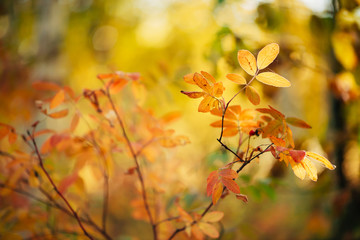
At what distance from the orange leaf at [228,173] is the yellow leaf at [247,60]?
0.24m

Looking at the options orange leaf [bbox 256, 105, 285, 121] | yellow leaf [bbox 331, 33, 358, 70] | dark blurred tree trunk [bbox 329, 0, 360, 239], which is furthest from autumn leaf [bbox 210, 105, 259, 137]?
dark blurred tree trunk [bbox 329, 0, 360, 239]

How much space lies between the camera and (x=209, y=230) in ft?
2.58

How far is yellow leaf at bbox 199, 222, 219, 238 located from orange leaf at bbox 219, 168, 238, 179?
0.21 meters

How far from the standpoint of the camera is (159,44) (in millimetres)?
5082

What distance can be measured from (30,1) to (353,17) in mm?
3342

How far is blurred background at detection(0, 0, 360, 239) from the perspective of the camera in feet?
4.28

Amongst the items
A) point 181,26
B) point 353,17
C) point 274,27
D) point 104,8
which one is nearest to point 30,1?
point 104,8

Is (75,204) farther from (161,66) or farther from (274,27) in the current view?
(274,27)

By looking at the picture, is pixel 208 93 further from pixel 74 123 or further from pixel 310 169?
pixel 74 123

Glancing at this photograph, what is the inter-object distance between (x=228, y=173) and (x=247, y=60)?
0.89ft

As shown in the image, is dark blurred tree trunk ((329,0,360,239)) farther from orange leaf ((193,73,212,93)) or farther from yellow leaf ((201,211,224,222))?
orange leaf ((193,73,212,93))

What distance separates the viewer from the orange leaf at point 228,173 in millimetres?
654

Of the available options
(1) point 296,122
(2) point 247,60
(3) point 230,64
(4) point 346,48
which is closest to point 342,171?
(4) point 346,48

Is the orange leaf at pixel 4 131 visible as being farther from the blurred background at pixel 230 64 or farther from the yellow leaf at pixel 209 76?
the yellow leaf at pixel 209 76
